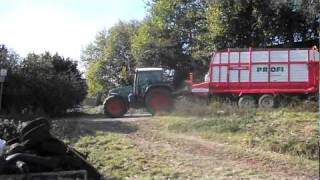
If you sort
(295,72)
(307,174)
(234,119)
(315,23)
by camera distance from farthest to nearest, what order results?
1. (315,23)
2. (295,72)
3. (234,119)
4. (307,174)

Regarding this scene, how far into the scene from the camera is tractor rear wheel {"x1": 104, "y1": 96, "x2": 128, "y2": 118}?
29.4 metres

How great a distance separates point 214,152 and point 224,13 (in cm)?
2609

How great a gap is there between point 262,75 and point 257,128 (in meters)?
10.8

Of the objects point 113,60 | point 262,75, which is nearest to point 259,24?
point 262,75

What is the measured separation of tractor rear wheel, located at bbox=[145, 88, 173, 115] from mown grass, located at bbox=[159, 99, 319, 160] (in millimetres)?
3422

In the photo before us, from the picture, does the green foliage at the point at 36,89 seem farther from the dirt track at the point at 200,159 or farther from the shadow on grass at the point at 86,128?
the dirt track at the point at 200,159

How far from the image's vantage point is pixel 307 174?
14.0 m

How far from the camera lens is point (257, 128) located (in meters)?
19.0

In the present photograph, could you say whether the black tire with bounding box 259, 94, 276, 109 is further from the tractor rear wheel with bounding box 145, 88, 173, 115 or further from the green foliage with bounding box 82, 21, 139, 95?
the green foliage with bounding box 82, 21, 139, 95

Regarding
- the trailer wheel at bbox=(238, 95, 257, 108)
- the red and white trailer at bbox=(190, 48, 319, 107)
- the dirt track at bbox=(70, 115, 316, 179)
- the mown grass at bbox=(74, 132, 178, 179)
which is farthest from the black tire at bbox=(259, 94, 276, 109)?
the mown grass at bbox=(74, 132, 178, 179)

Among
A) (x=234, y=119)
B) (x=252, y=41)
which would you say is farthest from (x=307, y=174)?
(x=252, y=41)

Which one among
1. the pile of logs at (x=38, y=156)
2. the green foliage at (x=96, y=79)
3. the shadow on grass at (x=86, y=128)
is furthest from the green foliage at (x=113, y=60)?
the pile of logs at (x=38, y=156)

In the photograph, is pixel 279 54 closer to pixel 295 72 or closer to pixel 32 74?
pixel 295 72

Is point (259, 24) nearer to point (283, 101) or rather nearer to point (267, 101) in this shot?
point (267, 101)
